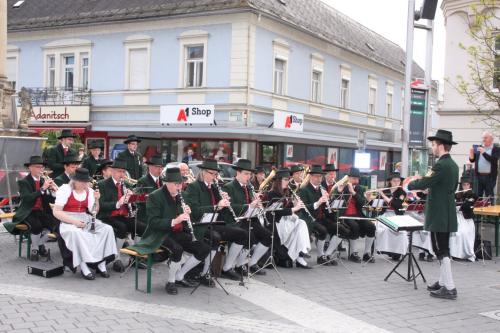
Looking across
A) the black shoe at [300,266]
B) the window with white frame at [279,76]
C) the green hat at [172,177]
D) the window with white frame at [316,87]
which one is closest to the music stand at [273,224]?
the black shoe at [300,266]

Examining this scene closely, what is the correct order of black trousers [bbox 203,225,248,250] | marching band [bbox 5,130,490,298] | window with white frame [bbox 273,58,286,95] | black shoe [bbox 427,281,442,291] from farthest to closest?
1. window with white frame [bbox 273,58,286,95]
2. black trousers [bbox 203,225,248,250]
3. black shoe [bbox 427,281,442,291]
4. marching band [bbox 5,130,490,298]

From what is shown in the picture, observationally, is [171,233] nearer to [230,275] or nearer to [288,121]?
[230,275]

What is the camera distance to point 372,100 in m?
34.3

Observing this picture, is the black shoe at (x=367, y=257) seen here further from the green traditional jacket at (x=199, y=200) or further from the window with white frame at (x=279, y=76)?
the window with white frame at (x=279, y=76)

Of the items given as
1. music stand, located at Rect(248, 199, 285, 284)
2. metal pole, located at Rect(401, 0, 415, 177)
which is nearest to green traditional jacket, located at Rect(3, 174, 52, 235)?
music stand, located at Rect(248, 199, 285, 284)

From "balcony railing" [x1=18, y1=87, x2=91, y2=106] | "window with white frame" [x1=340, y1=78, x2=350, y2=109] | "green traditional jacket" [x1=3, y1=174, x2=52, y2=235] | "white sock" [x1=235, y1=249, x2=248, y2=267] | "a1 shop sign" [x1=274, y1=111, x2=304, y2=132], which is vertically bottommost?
"white sock" [x1=235, y1=249, x2=248, y2=267]

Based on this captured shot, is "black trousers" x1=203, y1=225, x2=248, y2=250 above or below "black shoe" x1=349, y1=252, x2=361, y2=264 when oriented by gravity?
above

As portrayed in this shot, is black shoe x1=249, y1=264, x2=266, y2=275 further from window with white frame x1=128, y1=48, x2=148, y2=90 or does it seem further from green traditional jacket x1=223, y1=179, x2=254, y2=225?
window with white frame x1=128, y1=48, x2=148, y2=90

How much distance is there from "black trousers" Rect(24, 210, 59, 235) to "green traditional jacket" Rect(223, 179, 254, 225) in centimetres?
274

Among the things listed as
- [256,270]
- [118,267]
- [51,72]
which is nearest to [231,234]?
[256,270]

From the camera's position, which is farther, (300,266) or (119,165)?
(300,266)

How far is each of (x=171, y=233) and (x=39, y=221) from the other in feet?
9.28

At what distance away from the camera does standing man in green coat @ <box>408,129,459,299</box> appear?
8.14 metres

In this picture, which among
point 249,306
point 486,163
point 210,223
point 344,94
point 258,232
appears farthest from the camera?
point 344,94
